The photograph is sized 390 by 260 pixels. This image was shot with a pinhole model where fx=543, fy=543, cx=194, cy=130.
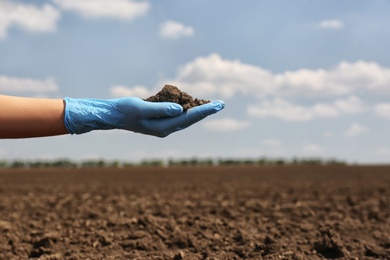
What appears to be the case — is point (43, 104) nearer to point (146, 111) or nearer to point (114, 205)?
point (146, 111)

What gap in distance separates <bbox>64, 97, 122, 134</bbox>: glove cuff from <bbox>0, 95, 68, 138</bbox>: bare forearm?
6cm

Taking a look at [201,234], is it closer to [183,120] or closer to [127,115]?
[183,120]

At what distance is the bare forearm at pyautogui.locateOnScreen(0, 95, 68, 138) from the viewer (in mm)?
3893

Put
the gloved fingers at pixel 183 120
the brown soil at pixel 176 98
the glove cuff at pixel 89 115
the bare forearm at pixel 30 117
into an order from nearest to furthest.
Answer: the bare forearm at pixel 30 117 < the glove cuff at pixel 89 115 < the gloved fingers at pixel 183 120 < the brown soil at pixel 176 98

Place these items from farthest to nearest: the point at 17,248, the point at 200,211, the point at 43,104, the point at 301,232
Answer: the point at 200,211, the point at 301,232, the point at 17,248, the point at 43,104

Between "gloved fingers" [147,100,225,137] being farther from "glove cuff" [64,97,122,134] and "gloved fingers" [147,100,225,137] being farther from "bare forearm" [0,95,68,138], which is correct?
"bare forearm" [0,95,68,138]

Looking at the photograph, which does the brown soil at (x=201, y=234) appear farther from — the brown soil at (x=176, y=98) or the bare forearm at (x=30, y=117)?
the bare forearm at (x=30, y=117)

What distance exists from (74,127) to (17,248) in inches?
111

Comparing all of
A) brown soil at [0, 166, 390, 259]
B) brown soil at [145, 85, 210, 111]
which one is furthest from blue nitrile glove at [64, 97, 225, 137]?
brown soil at [0, 166, 390, 259]

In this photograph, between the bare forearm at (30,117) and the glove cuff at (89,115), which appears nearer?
the bare forearm at (30,117)

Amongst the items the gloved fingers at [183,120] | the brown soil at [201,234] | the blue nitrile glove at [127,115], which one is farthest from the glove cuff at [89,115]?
the brown soil at [201,234]

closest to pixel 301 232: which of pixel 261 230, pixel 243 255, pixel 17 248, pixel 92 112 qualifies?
pixel 261 230

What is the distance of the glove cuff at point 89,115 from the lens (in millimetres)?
4098

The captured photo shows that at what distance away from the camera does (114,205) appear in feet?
37.7
